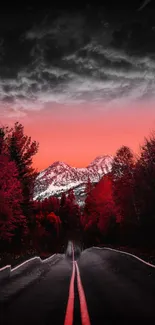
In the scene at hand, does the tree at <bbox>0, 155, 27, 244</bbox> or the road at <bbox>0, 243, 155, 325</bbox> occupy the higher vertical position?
the tree at <bbox>0, 155, 27, 244</bbox>

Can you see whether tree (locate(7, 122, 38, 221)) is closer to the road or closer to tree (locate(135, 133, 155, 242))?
tree (locate(135, 133, 155, 242))

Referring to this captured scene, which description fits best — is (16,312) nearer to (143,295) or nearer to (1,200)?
(143,295)

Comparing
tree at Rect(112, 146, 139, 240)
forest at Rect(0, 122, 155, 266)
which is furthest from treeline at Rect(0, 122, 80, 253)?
tree at Rect(112, 146, 139, 240)

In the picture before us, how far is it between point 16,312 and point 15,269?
8.67 meters

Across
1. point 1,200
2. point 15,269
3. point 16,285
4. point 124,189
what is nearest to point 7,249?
point 1,200

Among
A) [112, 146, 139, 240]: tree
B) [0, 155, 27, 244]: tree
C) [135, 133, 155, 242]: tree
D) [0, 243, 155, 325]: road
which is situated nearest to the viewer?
[0, 243, 155, 325]: road

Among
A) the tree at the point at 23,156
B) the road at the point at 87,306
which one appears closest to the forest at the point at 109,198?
the tree at the point at 23,156

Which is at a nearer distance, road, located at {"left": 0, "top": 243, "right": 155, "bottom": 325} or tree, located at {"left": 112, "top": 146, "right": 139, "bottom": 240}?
road, located at {"left": 0, "top": 243, "right": 155, "bottom": 325}

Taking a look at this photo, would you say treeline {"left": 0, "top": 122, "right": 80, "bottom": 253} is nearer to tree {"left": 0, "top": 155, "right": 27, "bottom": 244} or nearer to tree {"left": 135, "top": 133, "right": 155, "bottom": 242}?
tree {"left": 0, "top": 155, "right": 27, "bottom": 244}

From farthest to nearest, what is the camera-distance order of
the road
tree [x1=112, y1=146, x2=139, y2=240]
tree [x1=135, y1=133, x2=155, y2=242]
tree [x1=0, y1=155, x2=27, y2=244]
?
1. tree [x1=112, y1=146, x2=139, y2=240]
2. tree [x1=135, y1=133, x2=155, y2=242]
3. tree [x1=0, y1=155, x2=27, y2=244]
4. the road

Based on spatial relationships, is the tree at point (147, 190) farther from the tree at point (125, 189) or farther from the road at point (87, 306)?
the road at point (87, 306)

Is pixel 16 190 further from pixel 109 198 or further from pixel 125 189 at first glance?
pixel 109 198

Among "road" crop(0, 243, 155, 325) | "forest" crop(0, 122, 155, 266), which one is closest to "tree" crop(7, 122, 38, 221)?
"forest" crop(0, 122, 155, 266)

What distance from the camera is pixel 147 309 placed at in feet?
24.3
